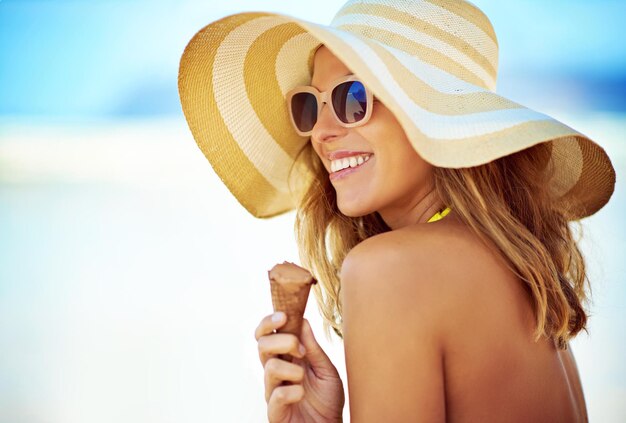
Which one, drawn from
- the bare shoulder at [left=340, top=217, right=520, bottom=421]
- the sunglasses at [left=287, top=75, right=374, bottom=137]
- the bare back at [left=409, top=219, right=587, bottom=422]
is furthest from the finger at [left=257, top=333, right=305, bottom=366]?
the sunglasses at [left=287, top=75, right=374, bottom=137]

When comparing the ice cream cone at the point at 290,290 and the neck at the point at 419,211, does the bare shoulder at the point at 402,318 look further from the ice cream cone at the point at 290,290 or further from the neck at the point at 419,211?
the neck at the point at 419,211

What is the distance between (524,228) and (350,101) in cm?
52

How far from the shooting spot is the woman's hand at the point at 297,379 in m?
1.52

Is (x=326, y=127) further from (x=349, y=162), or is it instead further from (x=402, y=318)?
(x=402, y=318)

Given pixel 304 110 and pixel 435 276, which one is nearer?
pixel 435 276

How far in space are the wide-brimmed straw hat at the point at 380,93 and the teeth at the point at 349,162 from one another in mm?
283

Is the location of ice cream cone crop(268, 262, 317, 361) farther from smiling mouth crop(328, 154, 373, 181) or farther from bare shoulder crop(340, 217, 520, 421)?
smiling mouth crop(328, 154, 373, 181)

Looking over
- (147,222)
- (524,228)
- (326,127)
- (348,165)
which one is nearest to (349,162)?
(348,165)

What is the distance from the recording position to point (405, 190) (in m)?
1.82

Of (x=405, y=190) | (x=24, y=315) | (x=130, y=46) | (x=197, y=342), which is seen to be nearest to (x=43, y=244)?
(x=24, y=315)

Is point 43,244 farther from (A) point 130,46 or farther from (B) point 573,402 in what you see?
(B) point 573,402

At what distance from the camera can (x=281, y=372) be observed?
152cm

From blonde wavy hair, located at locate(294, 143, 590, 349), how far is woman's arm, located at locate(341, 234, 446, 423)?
249 mm

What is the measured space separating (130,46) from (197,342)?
307 cm
